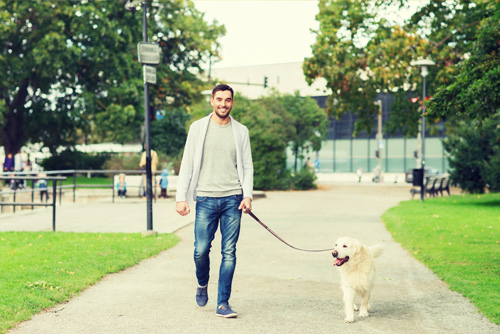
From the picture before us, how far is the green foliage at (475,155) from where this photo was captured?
68.2ft

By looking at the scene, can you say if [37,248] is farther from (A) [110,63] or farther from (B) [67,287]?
(A) [110,63]

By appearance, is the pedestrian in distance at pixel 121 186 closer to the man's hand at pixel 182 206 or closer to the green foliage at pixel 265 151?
the green foliage at pixel 265 151

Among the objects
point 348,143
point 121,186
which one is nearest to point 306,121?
point 348,143

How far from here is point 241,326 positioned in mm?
5004

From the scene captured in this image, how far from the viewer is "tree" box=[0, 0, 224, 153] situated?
100 feet

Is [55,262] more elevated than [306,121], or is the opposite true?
[306,121]

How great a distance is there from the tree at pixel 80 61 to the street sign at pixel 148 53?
67.0 feet

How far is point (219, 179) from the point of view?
17.5ft

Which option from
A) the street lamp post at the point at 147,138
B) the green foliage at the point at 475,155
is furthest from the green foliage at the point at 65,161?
the street lamp post at the point at 147,138

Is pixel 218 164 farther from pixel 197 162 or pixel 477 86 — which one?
pixel 477 86

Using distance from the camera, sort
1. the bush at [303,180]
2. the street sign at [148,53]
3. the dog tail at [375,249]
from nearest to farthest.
Result: the dog tail at [375,249], the street sign at [148,53], the bush at [303,180]

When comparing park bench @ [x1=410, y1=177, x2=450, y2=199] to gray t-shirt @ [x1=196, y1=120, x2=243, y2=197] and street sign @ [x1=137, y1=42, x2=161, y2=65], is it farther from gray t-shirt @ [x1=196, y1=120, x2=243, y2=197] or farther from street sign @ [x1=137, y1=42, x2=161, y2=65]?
gray t-shirt @ [x1=196, y1=120, x2=243, y2=197]

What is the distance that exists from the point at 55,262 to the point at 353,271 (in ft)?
13.6

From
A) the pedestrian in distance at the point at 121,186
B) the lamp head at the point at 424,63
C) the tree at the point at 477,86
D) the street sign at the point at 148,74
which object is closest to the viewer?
the tree at the point at 477,86
